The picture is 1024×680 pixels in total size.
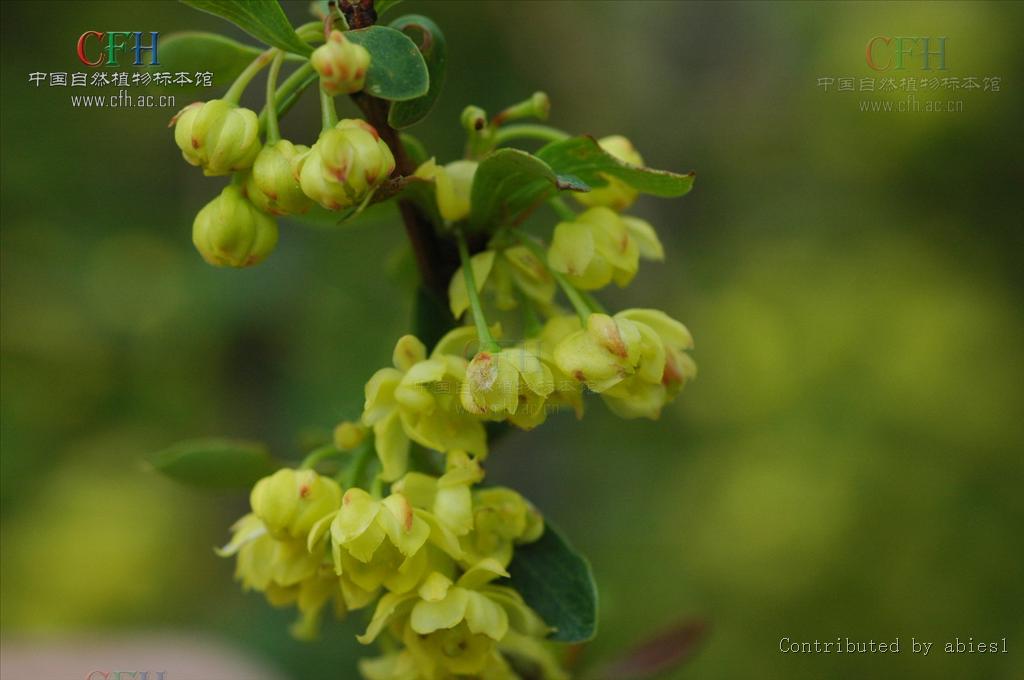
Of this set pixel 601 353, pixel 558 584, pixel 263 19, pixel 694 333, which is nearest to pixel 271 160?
pixel 263 19

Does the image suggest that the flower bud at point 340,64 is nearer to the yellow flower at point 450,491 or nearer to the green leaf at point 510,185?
the green leaf at point 510,185

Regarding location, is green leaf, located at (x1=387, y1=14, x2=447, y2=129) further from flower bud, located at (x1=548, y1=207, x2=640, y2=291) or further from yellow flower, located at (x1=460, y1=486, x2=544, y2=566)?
yellow flower, located at (x1=460, y1=486, x2=544, y2=566)

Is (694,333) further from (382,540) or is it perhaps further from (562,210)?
(382,540)

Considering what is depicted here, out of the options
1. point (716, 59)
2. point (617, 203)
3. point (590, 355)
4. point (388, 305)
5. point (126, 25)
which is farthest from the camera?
point (716, 59)

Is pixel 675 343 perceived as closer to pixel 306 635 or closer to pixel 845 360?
pixel 306 635

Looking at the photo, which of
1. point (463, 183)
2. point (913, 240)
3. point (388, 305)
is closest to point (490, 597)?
point (463, 183)

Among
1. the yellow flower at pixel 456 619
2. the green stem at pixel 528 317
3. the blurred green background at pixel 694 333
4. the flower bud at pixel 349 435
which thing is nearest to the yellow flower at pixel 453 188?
the green stem at pixel 528 317
